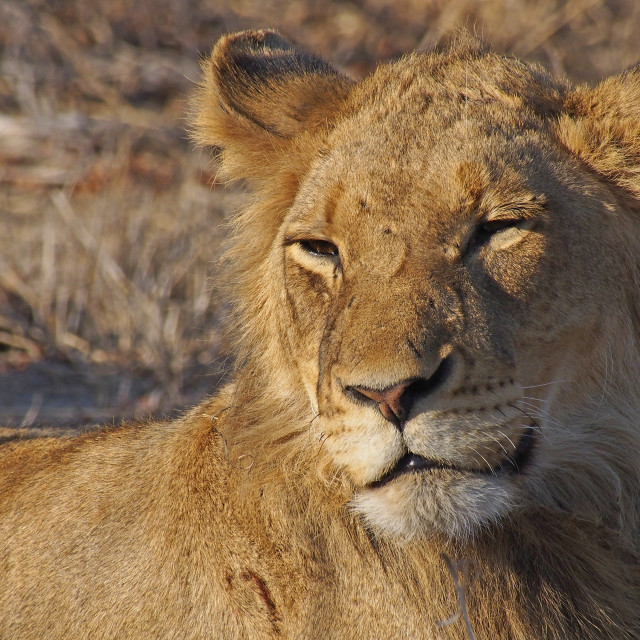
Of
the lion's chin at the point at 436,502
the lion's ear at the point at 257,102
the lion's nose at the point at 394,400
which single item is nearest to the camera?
the lion's nose at the point at 394,400

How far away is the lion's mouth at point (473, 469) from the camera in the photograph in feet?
7.09

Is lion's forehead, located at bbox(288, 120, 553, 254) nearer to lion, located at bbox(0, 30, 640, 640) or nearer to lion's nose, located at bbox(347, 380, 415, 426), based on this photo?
lion, located at bbox(0, 30, 640, 640)

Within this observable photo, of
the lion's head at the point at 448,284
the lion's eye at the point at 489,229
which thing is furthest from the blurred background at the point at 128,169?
the lion's eye at the point at 489,229

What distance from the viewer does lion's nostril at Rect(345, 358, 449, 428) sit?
2078 mm

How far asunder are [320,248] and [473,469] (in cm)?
79

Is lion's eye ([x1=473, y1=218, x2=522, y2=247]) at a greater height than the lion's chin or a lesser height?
greater

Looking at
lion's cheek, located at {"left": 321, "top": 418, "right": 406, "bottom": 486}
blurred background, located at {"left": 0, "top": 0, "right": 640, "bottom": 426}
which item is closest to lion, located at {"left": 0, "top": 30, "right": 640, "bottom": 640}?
lion's cheek, located at {"left": 321, "top": 418, "right": 406, "bottom": 486}

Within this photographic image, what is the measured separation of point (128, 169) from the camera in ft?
26.7

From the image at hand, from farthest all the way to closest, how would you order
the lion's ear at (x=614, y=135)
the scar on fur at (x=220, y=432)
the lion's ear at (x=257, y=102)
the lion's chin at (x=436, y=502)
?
the lion's ear at (x=257, y=102) < the scar on fur at (x=220, y=432) < the lion's ear at (x=614, y=135) < the lion's chin at (x=436, y=502)

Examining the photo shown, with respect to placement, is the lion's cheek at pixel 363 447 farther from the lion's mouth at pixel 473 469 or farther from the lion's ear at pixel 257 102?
the lion's ear at pixel 257 102

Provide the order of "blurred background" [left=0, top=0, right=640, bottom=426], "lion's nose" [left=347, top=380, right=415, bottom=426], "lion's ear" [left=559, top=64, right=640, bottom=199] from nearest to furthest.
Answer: "lion's nose" [left=347, top=380, right=415, bottom=426] → "lion's ear" [left=559, top=64, right=640, bottom=199] → "blurred background" [left=0, top=0, right=640, bottom=426]

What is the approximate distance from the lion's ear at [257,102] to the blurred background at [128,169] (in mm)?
381

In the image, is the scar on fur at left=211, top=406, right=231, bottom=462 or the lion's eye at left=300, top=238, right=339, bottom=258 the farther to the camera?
the scar on fur at left=211, top=406, right=231, bottom=462

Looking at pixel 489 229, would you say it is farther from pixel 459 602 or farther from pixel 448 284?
pixel 459 602
